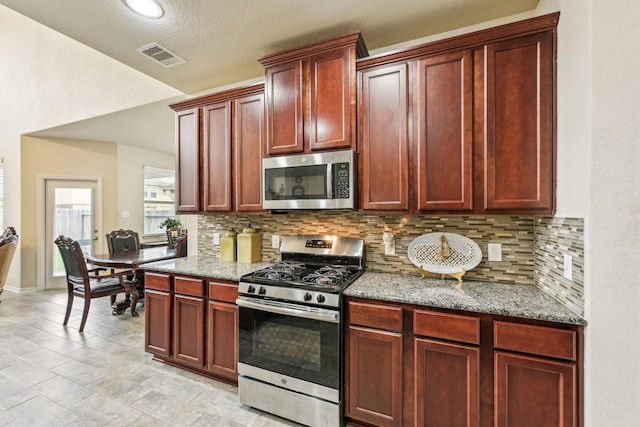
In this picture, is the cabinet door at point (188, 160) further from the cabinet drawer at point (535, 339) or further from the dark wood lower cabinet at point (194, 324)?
the cabinet drawer at point (535, 339)

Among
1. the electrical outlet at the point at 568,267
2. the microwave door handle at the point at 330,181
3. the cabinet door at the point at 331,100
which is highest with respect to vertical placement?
the cabinet door at the point at 331,100

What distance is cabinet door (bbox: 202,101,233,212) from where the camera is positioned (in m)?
2.64

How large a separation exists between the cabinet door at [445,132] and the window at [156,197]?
19.0 ft

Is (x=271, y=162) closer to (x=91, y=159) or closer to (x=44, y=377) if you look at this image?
(x=44, y=377)

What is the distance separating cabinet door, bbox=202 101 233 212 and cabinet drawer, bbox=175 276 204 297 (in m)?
0.67

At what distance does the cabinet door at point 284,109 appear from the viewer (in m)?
2.27

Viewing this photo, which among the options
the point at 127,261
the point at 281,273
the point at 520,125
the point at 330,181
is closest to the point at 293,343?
the point at 281,273

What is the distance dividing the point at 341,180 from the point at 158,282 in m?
1.84

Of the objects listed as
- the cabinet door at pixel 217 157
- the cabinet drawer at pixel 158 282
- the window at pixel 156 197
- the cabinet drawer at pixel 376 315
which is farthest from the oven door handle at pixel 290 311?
the window at pixel 156 197

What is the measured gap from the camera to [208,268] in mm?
2496

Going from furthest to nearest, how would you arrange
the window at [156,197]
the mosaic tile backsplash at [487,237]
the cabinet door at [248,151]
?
the window at [156,197] < the cabinet door at [248,151] < the mosaic tile backsplash at [487,237]

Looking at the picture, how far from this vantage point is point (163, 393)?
225cm

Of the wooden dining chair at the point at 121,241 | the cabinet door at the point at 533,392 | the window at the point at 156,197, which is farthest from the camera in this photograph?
the window at the point at 156,197

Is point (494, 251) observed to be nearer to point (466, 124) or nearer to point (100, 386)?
point (466, 124)
